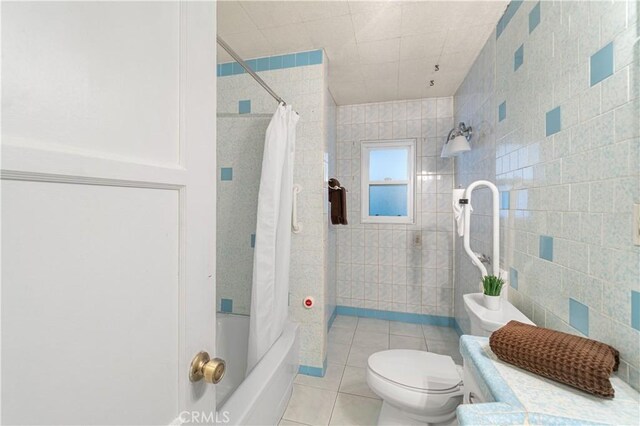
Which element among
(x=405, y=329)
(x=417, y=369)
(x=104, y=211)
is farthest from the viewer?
(x=405, y=329)

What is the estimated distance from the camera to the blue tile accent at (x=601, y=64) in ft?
2.49

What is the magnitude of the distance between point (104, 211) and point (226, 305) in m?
1.83

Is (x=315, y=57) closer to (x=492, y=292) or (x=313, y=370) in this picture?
(x=492, y=292)

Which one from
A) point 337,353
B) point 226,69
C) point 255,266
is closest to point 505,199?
point 255,266

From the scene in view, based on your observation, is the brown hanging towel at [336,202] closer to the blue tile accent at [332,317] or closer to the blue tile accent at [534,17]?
the blue tile accent at [332,317]

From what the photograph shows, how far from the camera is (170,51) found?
52cm

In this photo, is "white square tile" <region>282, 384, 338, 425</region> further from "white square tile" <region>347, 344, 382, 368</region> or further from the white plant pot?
the white plant pot

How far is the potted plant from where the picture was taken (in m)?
1.17

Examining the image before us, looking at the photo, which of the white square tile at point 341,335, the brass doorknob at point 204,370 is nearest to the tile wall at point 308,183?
the white square tile at point 341,335

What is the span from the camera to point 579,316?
34.0 inches

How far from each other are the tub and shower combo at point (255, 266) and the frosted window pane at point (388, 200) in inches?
54.9

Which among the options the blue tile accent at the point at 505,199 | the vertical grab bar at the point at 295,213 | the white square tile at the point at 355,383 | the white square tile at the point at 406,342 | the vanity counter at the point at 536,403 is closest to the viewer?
the vanity counter at the point at 536,403

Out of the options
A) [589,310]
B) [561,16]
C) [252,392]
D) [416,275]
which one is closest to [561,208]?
[589,310]

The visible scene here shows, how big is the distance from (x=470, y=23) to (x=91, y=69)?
200 cm
